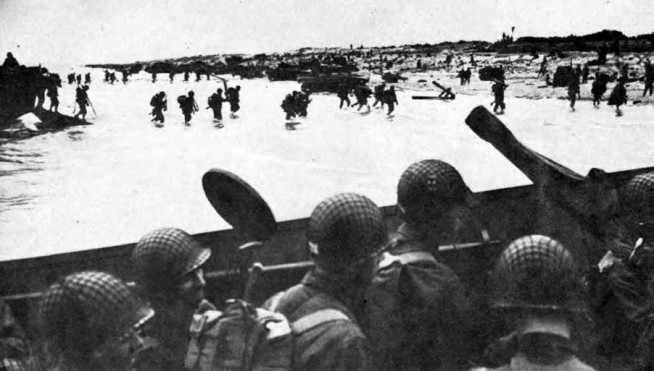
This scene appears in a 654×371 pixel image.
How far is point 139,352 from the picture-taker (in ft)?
7.13

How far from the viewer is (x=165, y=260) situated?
2549 mm

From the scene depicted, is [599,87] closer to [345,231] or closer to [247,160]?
[247,160]

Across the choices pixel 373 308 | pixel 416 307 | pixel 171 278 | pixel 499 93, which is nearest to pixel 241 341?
pixel 171 278

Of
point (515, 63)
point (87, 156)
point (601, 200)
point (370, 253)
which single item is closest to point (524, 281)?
point (370, 253)

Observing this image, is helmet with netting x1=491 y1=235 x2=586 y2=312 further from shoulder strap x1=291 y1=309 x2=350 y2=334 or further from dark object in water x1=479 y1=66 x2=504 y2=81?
dark object in water x1=479 y1=66 x2=504 y2=81

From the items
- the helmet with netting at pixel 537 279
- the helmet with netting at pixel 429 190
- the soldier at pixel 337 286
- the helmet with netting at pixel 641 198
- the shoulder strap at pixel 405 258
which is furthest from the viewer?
the helmet with netting at pixel 641 198

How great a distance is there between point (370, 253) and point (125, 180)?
37.9ft

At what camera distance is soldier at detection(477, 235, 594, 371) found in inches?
72.2

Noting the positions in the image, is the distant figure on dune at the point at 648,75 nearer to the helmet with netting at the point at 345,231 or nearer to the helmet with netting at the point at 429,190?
the helmet with netting at the point at 429,190

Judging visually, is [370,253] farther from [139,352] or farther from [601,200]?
[601,200]

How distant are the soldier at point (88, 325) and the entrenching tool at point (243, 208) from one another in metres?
1.00

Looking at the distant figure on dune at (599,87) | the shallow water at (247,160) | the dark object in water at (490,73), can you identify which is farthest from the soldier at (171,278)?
Result: the dark object in water at (490,73)

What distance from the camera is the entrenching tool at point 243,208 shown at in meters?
3.12

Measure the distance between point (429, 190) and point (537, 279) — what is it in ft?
4.18
